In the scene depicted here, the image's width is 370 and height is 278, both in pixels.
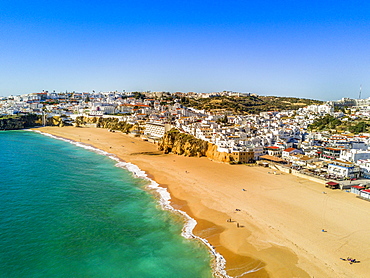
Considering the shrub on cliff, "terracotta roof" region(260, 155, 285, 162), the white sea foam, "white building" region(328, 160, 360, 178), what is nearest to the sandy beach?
the white sea foam

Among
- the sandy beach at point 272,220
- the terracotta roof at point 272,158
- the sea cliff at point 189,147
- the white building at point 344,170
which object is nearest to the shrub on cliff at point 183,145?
the sea cliff at point 189,147

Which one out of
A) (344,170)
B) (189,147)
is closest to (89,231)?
(189,147)

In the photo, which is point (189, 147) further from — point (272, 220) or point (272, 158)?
point (272, 220)

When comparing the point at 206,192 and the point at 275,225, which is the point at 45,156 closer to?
the point at 206,192

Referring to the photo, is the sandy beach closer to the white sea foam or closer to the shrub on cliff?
the white sea foam

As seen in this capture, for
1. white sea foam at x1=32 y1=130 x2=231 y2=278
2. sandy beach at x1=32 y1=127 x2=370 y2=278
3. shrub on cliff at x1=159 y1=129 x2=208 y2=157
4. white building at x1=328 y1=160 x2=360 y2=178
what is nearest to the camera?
white sea foam at x1=32 y1=130 x2=231 y2=278

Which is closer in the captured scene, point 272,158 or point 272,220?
point 272,220
